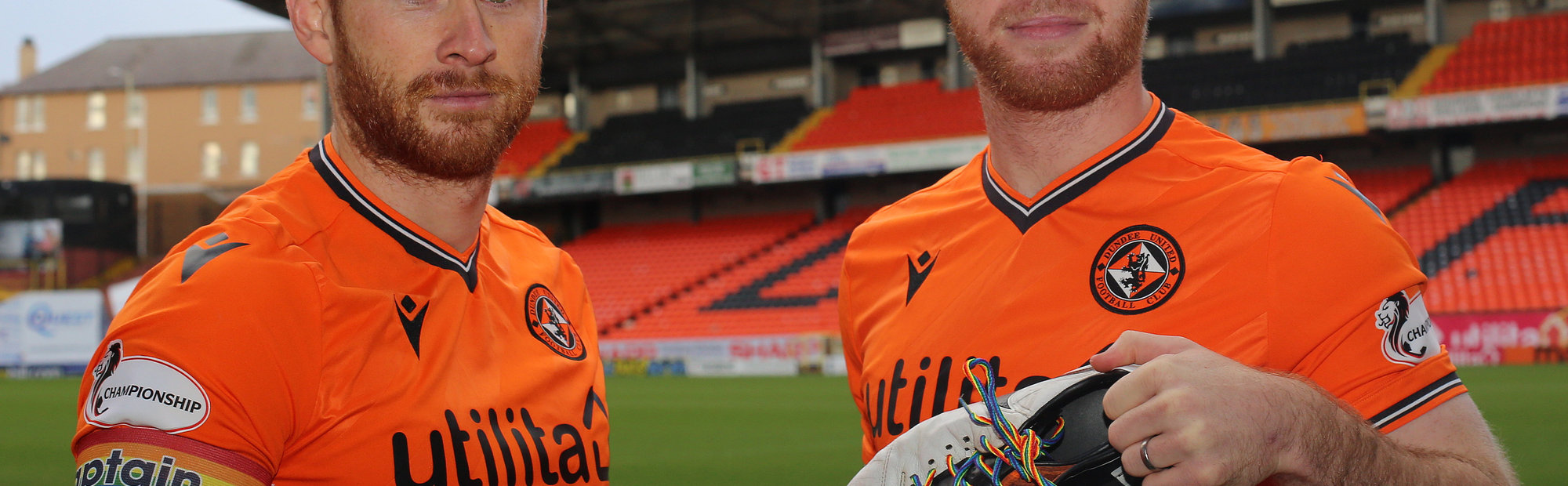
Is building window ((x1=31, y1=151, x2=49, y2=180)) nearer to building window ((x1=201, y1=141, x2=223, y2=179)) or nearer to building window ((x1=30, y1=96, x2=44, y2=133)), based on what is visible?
building window ((x1=30, y1=96, x2=44, y2=133))

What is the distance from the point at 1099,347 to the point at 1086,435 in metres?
0.59

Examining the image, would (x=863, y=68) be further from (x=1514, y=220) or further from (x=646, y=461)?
(x=646, y=461)

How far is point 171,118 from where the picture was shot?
4578 centimetres

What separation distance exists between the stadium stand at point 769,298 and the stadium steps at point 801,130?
2.34 m

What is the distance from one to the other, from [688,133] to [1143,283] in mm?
28430

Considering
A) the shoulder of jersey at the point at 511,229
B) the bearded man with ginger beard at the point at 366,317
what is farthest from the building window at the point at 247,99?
the bearded man with ginger beard at the point at 366,317

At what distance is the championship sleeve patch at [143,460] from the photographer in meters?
1.63

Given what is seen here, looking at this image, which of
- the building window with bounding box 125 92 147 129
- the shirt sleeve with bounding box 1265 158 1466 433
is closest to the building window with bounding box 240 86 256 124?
the building window with bounding box 125 92 147 129

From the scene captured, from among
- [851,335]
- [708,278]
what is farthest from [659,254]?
[851,335]

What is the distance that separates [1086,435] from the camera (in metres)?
1.50

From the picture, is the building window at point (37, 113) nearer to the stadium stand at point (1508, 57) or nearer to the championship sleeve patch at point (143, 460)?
the stadium stand at point (1508, 57)

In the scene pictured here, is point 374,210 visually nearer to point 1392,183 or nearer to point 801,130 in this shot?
point 1392,183

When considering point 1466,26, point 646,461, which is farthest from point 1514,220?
point 646,461

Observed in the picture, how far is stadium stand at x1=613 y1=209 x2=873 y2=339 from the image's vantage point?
76.8 ft
